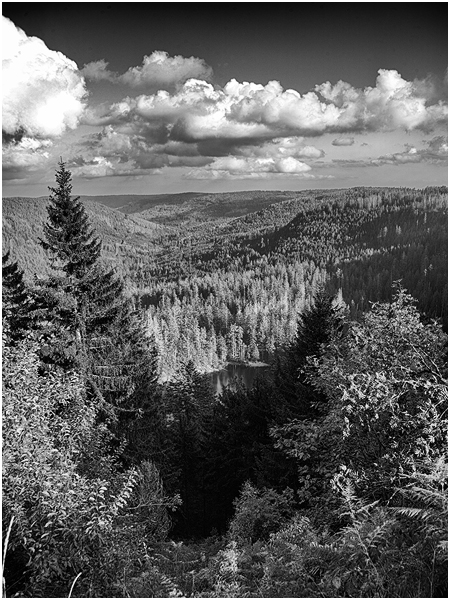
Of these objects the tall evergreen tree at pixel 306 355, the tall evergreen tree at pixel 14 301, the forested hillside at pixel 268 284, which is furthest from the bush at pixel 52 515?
the forested hillside at pixel 268 284

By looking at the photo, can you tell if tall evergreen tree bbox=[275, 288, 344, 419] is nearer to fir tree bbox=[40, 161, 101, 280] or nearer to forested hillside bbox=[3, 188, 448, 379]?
fir tree bbox=[40, 161, 101, 280]

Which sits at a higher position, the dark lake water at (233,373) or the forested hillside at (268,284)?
the forested hillside at (268,284)

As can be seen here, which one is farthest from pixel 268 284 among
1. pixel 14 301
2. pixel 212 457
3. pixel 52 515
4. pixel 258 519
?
pixel 52 515

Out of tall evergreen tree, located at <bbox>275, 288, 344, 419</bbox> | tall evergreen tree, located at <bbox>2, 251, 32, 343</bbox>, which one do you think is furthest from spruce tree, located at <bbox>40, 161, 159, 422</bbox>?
tall evergreen tree, located at <bbox>275, 288, 344, 419</bbox>

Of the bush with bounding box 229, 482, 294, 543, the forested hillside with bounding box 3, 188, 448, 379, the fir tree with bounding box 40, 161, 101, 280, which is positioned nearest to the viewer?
the bush with bounding box 229, 482, 294, 543

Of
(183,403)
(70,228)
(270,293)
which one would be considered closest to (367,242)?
(270,293)

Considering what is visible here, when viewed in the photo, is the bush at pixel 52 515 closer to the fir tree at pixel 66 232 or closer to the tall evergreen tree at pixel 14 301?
the tall evergreen tree at pixel 14 301

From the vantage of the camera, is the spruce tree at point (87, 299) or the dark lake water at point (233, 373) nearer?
the spruce tree at point (87, 299)

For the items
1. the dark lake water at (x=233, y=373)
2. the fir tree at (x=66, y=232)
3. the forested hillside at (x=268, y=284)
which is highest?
the fir tree at (x=66, y=232)

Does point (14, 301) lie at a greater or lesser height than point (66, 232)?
lesser

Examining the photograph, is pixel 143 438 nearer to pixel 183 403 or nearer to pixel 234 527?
pixel 234 527

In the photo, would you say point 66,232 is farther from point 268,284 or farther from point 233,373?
point 268,284
